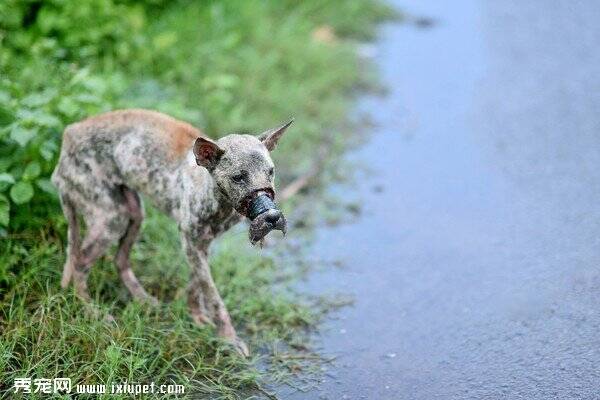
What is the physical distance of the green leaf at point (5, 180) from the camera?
5.28 metres

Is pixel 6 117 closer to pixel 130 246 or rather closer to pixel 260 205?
pixel 130 246

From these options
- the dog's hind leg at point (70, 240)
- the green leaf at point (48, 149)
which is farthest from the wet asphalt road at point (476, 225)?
the green leaf at point (48, 149)

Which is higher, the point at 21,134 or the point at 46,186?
the point at 21,134

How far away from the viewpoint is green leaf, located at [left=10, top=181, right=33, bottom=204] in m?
5.51

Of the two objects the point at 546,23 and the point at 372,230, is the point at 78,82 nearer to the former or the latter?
the point at 372,230

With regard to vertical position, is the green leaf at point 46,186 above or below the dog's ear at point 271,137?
below

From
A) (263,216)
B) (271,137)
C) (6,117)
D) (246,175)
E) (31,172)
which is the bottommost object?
(31,172)

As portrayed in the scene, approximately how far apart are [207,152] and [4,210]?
1.50m

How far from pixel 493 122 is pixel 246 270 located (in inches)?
138

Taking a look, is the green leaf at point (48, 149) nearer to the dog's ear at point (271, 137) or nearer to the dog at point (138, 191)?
the dog at point (138, 191)

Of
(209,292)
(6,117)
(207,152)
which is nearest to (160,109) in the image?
(6,117)

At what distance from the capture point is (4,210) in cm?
538

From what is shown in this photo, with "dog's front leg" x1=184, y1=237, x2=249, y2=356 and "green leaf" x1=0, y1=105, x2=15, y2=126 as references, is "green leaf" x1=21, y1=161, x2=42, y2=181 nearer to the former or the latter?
"green leaf" x1=0, y1=105, x2=15, y2=126

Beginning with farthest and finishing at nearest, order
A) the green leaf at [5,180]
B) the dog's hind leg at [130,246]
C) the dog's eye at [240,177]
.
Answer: the dog's hind leg at [130,246] → the green leaf at [5,180] → the dog's eye at [240,177]
